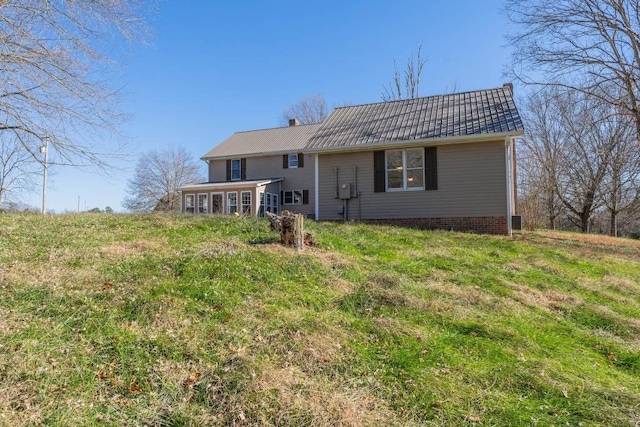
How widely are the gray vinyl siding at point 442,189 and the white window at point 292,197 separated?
7.36m

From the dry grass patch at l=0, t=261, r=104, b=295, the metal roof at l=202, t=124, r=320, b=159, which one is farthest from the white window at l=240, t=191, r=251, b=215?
the dry grass patch at l=0, t=261, r=104, b=295

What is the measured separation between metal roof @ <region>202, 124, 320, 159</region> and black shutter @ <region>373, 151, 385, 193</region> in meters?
8.69

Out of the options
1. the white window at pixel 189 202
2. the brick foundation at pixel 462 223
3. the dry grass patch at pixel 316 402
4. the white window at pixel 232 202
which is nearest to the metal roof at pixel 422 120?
the brick foundation at pixel 462 223

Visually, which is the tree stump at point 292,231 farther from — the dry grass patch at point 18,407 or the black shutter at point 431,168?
the black shutter at point 431,168

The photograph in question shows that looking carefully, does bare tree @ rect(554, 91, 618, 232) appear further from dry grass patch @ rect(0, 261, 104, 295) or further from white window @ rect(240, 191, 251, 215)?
dry grass patch @ rect(0, 261, 104, 295)

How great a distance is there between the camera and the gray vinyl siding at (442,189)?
10.9 m

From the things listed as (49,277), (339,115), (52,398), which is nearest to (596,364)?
(52,398)

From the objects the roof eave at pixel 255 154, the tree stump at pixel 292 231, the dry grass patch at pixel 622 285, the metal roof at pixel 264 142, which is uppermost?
the metal roof at pixel 264 142

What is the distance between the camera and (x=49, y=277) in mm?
3986

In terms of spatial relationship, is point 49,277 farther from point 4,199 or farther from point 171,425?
point 4,199

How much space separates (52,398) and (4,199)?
23359 millimetres

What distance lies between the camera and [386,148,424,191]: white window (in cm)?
1184

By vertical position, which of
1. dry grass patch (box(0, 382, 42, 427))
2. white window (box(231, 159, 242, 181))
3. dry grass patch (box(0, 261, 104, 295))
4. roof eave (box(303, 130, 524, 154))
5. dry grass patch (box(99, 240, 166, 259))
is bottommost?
dry grass patch (box(0, 382, 42, 427))

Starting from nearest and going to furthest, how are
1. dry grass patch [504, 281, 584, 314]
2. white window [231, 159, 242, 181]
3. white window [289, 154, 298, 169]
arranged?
dry grass patch [504, 281, 584, 314]
white window [289, 154, 298, 169]
white window [231, 159, 242, 181]
